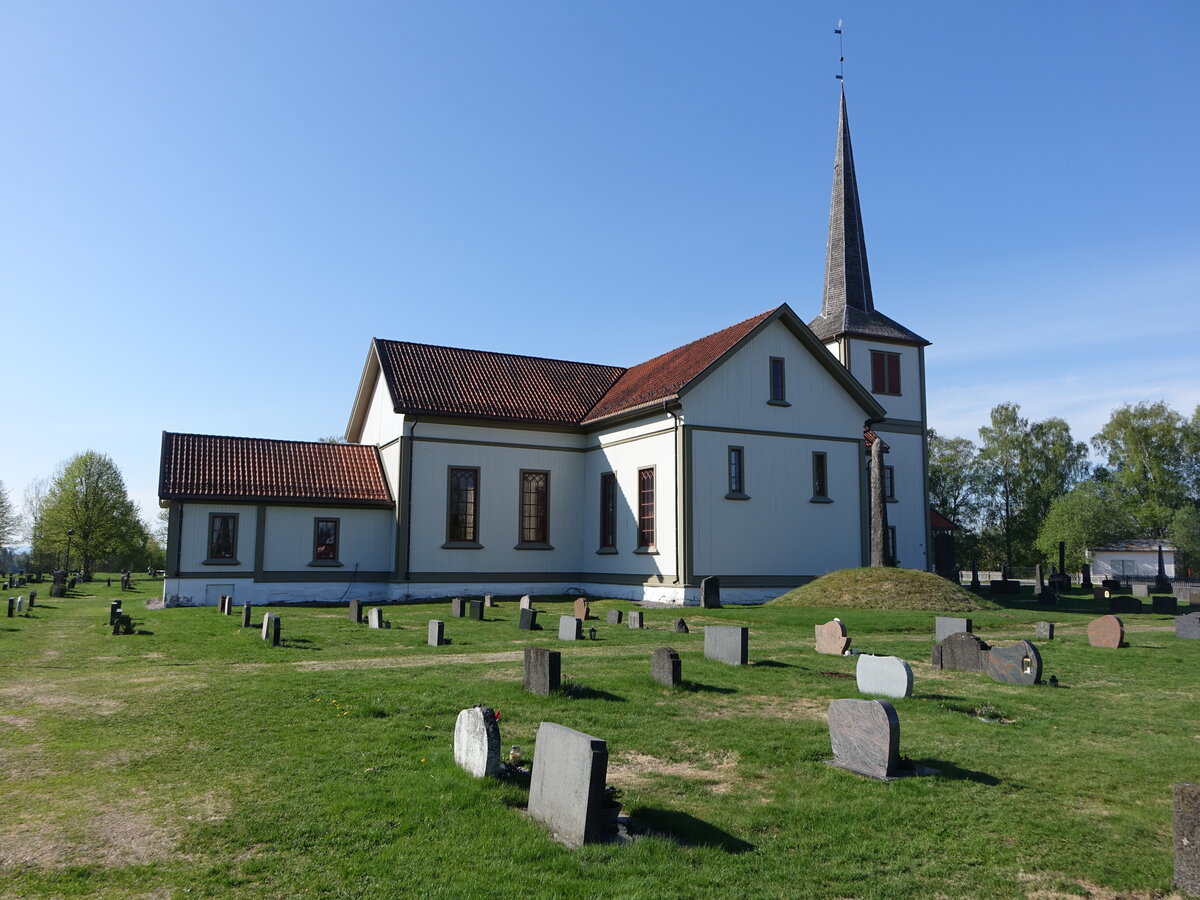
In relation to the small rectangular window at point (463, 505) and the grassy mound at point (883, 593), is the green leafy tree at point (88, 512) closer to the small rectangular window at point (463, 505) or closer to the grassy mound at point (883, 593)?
the small rectangular window at point (463, 505)

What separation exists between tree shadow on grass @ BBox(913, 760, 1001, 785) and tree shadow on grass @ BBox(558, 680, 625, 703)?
4.13 m

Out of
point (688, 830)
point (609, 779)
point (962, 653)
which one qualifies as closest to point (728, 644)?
point (962, 653)

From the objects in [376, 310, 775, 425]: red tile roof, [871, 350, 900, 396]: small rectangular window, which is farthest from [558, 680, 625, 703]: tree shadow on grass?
[871, 350, 900, 396]: small rectangular window

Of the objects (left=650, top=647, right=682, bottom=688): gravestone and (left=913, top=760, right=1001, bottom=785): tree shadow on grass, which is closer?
(left=913, top=760, right=1001, bottom=785): tree shadow on grass

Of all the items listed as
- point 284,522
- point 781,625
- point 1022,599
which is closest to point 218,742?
point 781,625

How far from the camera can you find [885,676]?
1160 centimetres

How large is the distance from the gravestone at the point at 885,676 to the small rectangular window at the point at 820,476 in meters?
18.6

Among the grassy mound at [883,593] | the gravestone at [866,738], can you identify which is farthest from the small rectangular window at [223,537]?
the gravestone at [866,738]

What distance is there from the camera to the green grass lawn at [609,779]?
224 inches

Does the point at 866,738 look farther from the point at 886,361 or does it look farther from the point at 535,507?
the point at 886,361

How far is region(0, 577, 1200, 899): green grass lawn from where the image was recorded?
5691 millimetres

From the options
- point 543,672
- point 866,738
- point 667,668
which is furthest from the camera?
point 667,668

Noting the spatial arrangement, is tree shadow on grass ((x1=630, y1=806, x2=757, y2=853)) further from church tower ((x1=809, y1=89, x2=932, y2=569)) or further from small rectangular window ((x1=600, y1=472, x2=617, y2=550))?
church tower ((x1=809, y1=89, x2=932, y2=569))

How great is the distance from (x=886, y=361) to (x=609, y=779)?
3604 cm
